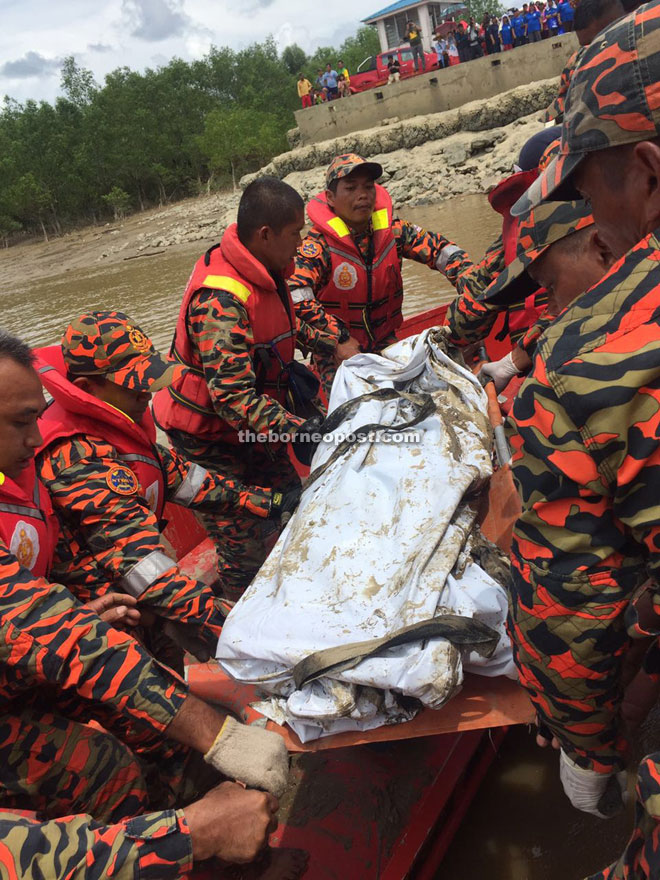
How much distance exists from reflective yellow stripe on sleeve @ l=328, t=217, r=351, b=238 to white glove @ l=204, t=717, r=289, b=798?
3034 millimetres

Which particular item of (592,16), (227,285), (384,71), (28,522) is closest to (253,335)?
(227,285)

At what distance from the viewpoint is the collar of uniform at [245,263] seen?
3.02m

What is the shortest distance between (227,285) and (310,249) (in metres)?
1.20

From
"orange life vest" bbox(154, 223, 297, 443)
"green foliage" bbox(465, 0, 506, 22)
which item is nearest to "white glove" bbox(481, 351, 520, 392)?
"orange life vest" bbox(154, 223, 297, 443)

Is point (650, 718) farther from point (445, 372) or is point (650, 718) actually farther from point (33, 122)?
point (33, 122)

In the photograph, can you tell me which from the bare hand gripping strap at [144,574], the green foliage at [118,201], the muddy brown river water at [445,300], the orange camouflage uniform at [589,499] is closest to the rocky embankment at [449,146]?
the muddy brown river water at [445,300]

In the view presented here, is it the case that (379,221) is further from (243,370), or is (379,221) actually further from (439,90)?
(439,90)

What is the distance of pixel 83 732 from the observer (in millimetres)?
1913

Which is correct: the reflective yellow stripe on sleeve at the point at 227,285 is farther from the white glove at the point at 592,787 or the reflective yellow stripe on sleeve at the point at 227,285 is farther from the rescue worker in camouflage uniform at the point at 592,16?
the white glove at the point at 592,787

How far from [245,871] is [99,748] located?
1.99ft

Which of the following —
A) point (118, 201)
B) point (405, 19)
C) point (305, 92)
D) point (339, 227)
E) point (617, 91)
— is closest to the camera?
point (617, 91)

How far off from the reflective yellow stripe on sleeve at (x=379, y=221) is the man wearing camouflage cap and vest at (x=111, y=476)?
2123mm

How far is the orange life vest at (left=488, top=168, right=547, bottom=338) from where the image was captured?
8.21 ft

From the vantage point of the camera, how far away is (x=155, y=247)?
24625 millimetres
